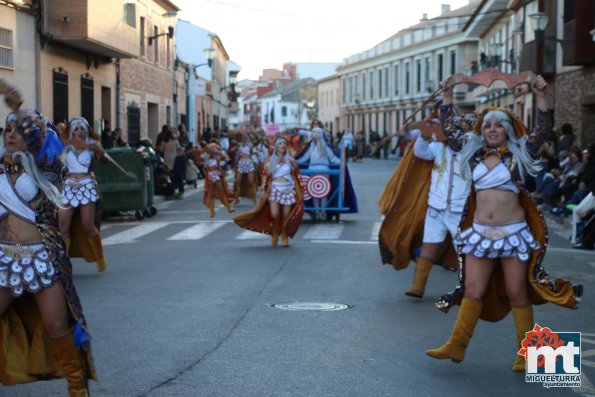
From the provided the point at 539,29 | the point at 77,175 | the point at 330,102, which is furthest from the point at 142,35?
the point at 330,102

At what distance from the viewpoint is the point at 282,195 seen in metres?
14.3

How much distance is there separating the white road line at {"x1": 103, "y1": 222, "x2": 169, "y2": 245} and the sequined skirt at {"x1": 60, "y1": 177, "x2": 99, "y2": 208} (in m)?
3.92

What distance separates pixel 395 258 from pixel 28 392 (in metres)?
4.85

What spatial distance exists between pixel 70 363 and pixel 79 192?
576 centimetres

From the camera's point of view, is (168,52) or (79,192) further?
(168,52)

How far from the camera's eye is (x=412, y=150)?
997 cm

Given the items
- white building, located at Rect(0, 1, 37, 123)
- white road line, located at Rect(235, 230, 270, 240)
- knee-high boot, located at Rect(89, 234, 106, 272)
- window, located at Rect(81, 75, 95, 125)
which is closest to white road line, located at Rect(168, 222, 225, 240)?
white road line, located at Rect(235, 230, 270, 240)

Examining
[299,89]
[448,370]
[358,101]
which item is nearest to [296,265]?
[448,370]

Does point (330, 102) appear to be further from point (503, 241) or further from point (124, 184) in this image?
point (503, 241)

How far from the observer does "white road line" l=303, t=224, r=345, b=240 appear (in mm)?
15336

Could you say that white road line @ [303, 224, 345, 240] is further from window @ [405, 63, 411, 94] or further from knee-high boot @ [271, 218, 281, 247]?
window @ [405, 63, 411, 94]

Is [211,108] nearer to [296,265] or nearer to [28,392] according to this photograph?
[296,265]

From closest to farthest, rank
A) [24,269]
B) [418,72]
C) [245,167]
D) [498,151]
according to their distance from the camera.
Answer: [24,269]
[498,151]
[245,167]
[418,72]

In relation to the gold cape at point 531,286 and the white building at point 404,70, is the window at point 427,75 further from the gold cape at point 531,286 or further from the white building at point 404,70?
the gold cape at point 531,286
